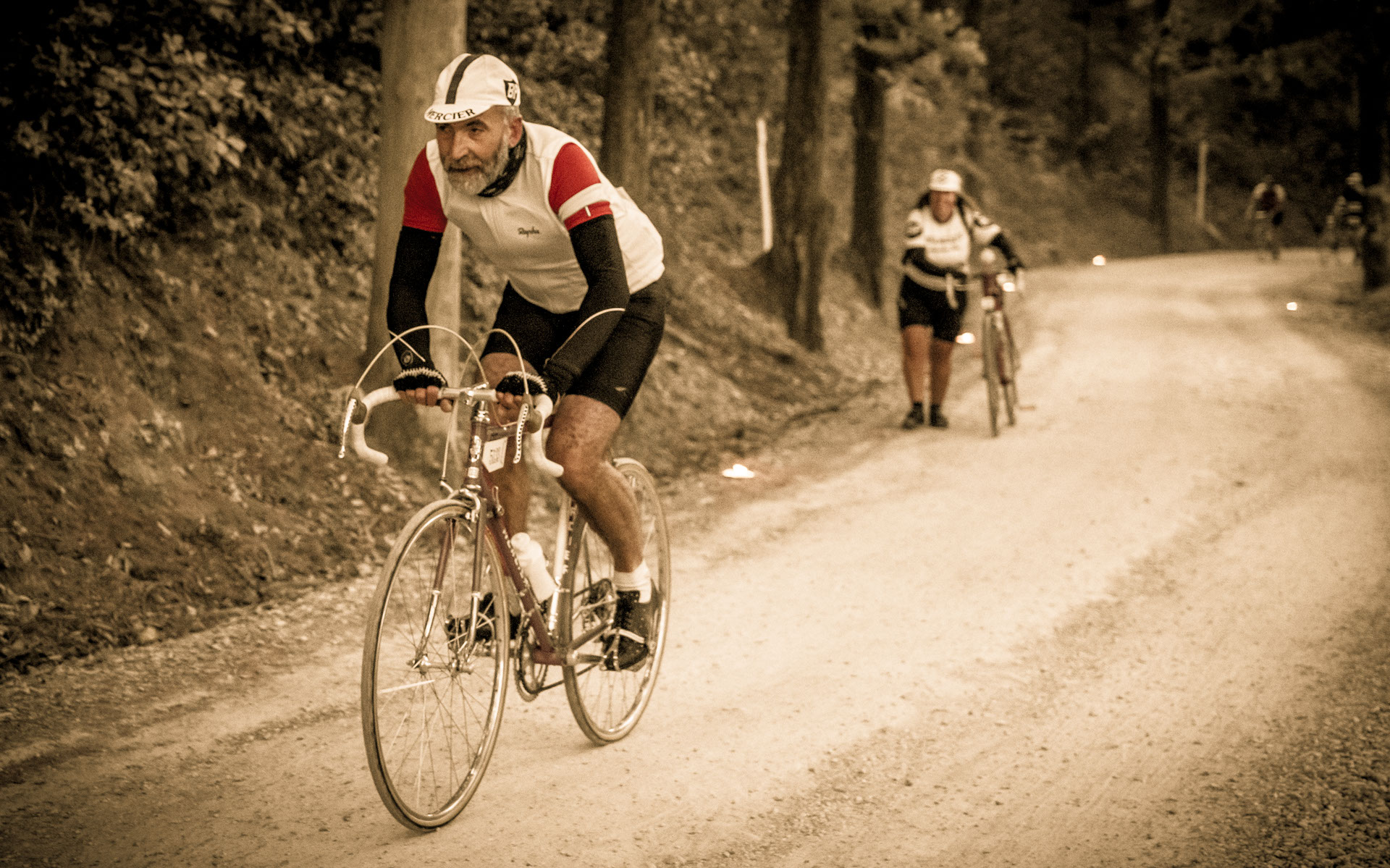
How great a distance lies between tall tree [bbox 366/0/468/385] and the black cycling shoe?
3590 millimetres

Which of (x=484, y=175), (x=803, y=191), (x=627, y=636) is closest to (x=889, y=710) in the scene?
(x=627, y=636)

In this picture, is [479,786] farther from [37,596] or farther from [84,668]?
[37,596]

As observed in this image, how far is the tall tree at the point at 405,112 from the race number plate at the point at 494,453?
3.84 m

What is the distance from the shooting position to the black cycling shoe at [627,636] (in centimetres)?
437

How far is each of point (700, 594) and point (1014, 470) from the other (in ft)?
12.4

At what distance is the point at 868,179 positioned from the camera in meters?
17.9

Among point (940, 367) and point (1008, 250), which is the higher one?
point (1008, 250)

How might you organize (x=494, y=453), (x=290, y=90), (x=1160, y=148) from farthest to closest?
(x=1160, y=148) < (x=290, y=90) < (x=494, y=453)

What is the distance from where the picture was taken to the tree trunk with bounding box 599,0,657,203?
9906mm

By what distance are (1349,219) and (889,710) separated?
2362 centimetres

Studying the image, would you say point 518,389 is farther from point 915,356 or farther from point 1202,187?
point 1202,187

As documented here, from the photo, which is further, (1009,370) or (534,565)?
(1009,370)

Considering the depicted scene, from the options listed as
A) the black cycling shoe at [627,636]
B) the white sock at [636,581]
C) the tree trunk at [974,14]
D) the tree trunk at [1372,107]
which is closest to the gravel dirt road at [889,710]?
the black cycling shoe at [627,636]

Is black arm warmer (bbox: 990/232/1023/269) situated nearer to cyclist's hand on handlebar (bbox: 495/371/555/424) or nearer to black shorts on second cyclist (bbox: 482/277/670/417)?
black shorts on second cyclist (bbox: 482/277/670/417)
